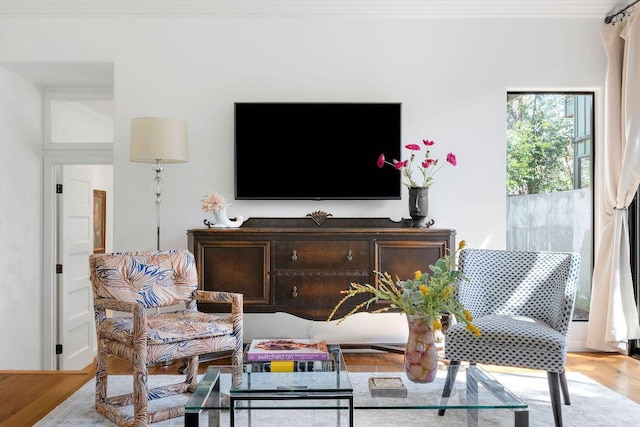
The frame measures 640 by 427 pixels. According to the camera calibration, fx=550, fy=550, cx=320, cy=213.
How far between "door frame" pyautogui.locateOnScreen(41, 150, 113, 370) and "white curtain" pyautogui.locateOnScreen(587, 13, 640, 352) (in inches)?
159

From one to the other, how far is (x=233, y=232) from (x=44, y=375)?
4.83ft

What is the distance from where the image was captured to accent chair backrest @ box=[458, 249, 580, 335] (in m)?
3.00

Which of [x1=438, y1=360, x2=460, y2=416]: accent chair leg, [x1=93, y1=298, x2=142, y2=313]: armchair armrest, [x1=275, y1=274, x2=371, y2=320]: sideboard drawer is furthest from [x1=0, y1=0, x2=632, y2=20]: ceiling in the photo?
[x1=438, y1=360, x2=460, y2=416]: accent chair leg

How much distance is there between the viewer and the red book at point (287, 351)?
2.26 metres

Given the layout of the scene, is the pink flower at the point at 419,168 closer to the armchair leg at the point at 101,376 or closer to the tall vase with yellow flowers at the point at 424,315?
the tall vase with yellow flowers at the point at 424,315

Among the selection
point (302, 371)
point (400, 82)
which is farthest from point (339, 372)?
point (400, 82)

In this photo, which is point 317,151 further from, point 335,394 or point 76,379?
→ point 335,394

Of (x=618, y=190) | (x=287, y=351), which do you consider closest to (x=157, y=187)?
(x=287, y=351)

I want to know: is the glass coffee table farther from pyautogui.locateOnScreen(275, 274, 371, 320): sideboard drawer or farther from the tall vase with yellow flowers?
pyautogui.locateOnScreen(275, 274, 371, 320): sideboard drawer

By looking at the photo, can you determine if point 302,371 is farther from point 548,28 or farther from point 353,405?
point 548,28

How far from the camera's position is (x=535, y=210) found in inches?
171

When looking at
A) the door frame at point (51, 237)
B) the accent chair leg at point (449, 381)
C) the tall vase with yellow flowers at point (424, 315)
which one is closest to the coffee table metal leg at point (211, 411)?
the tall vase with yellow flowers at point (424, 315)

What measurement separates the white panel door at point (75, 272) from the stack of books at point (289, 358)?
10.4 ft

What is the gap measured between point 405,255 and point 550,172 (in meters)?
1.55
